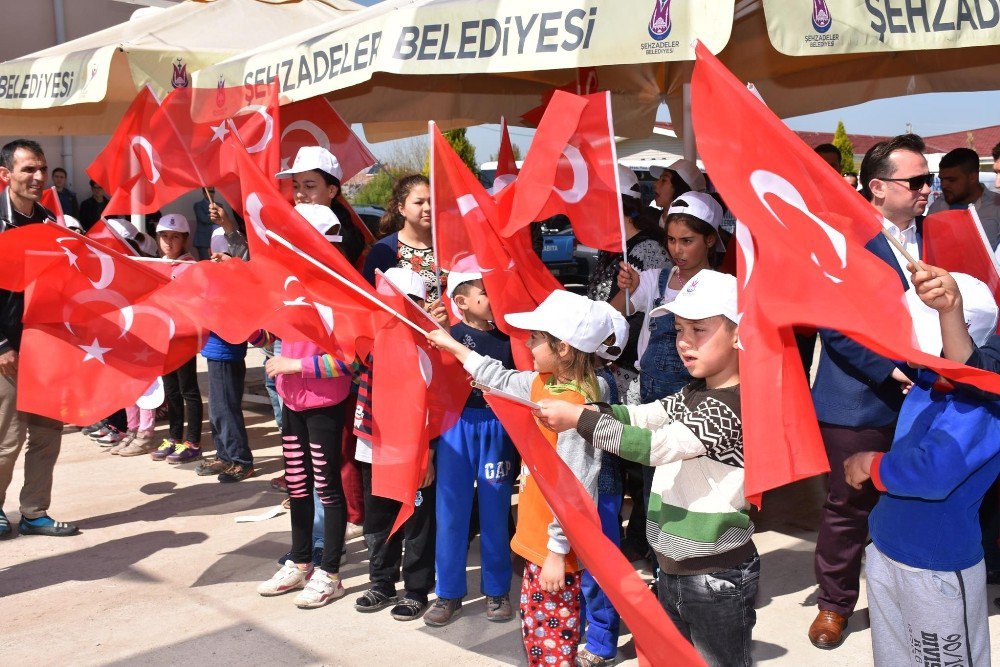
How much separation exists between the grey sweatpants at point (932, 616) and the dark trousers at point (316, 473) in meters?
2.61

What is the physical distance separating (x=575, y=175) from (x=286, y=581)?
239 centimetres

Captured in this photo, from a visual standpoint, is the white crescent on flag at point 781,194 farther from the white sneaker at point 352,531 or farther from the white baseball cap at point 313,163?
the white sneaker at point 352,531

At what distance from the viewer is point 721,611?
2996 millimetres

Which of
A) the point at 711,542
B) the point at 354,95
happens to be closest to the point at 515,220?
the point at 711,542

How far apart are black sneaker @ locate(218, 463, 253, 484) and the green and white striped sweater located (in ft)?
14.1

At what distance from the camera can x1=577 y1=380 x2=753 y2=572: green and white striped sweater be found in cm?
292

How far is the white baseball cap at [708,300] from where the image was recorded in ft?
9.80

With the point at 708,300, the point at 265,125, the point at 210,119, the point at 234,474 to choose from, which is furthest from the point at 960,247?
the point at 234,474

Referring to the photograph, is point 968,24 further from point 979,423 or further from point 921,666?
Answer: point 921,666

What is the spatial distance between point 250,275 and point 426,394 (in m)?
0.93

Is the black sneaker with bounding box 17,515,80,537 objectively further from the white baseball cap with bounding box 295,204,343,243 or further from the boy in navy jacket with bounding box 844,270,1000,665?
the boy in navy jacket with bounding box 844,270,1000,665

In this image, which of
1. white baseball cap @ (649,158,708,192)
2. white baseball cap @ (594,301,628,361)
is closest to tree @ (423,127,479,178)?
white baseball cap @ (649,158,708,192)

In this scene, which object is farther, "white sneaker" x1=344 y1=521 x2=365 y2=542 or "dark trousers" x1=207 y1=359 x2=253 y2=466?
"dark trousers" x1=207 y1=359 x2=253 y2=466

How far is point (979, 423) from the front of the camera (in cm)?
265
